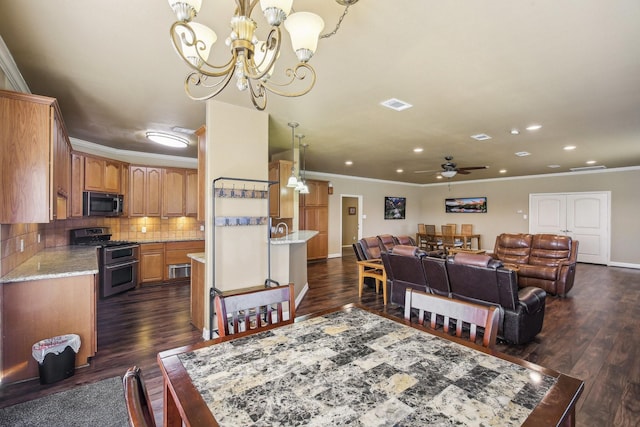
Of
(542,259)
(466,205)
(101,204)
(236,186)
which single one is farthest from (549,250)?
(101,204)

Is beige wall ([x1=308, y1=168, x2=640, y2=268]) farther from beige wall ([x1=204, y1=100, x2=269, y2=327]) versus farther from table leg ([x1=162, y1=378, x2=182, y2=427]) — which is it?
table leg ([x1=162, y1=378, x2=182, y2=427])

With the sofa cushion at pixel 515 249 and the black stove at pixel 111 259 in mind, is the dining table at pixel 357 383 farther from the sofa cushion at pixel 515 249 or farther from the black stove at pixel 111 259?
the sofa cushion at pixel 515 249

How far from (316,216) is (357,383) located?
732cm

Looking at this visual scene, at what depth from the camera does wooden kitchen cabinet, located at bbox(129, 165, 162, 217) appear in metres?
5.68

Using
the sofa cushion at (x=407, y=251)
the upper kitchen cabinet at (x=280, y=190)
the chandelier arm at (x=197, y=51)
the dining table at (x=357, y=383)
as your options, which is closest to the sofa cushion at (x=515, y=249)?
the sofa cushion at (x=407, y=251)

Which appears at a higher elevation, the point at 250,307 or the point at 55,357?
the point at 250,307

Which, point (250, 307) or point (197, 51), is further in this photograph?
point (250, 307)

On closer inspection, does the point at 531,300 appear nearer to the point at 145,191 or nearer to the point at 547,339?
the point at 547,339

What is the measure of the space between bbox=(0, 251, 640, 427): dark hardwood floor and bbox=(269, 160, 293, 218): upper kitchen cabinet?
154cm

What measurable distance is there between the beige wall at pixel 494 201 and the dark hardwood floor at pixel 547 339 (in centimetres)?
290

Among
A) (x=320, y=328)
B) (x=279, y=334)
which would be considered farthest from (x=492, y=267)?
(x=279, y=334)

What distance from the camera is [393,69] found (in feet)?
8.59

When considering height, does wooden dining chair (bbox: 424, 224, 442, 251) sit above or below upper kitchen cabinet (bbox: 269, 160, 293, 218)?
below

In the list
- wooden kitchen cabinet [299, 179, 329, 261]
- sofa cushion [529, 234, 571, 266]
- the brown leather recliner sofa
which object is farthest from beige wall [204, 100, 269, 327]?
sofa cushion [529, 234, 571, 266]
